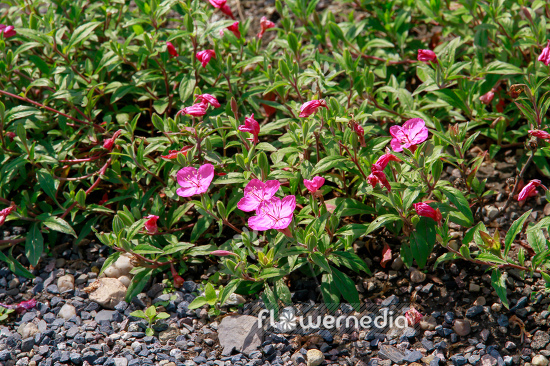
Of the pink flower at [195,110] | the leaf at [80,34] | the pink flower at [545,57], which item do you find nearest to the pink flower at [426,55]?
the pink flower at [545,57]

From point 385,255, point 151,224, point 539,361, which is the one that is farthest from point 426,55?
point 151,224

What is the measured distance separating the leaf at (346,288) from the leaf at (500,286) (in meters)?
0.64

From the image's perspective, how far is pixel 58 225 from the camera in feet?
9.79

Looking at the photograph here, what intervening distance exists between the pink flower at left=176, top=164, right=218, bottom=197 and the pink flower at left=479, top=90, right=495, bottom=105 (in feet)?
5.67

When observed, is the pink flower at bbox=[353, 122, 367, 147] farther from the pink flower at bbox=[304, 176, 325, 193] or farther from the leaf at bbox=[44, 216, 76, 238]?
the leaf at bbox=[44, 216, 76, 238]

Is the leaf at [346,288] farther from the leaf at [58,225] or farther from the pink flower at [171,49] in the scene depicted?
the pink flower at [171,49]

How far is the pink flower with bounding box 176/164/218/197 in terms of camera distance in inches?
109

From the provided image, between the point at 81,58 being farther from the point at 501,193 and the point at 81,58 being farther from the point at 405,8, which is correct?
the point at 501,193

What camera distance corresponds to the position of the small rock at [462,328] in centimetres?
254

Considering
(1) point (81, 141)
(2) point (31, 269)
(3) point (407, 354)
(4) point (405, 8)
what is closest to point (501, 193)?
(3) point (407, 354)

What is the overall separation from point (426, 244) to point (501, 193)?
32.5 inches

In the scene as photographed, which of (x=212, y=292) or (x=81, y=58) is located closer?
(x=212, y=292)

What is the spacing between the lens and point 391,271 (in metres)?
2.88

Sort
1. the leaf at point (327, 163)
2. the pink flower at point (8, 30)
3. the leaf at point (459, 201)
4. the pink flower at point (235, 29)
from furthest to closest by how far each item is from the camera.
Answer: the pink flower at point (235, 29) < the pink flower at point (8, 30) < the leaf at point (327, 163) < the leaf at point (459, 201)
